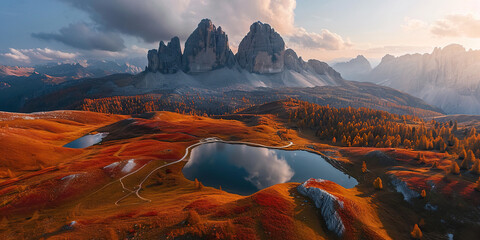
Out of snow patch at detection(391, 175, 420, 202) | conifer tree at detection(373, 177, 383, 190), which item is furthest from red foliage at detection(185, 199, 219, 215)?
conifer tree at detection(373, 177, 383, 190)

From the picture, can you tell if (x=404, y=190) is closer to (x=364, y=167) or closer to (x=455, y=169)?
(x=455, y=169)

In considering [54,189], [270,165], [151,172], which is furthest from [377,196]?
[54,189]

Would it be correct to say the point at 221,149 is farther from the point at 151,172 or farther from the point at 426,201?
the point at 426,201

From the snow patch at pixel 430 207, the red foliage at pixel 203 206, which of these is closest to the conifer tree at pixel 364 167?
the snow patch at pixel 430 207

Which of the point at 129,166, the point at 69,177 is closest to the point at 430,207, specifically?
the point at 129,166

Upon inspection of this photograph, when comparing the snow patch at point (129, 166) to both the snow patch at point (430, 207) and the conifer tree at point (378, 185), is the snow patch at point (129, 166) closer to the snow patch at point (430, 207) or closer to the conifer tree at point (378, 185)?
the conifer tree at point (378, 185)
